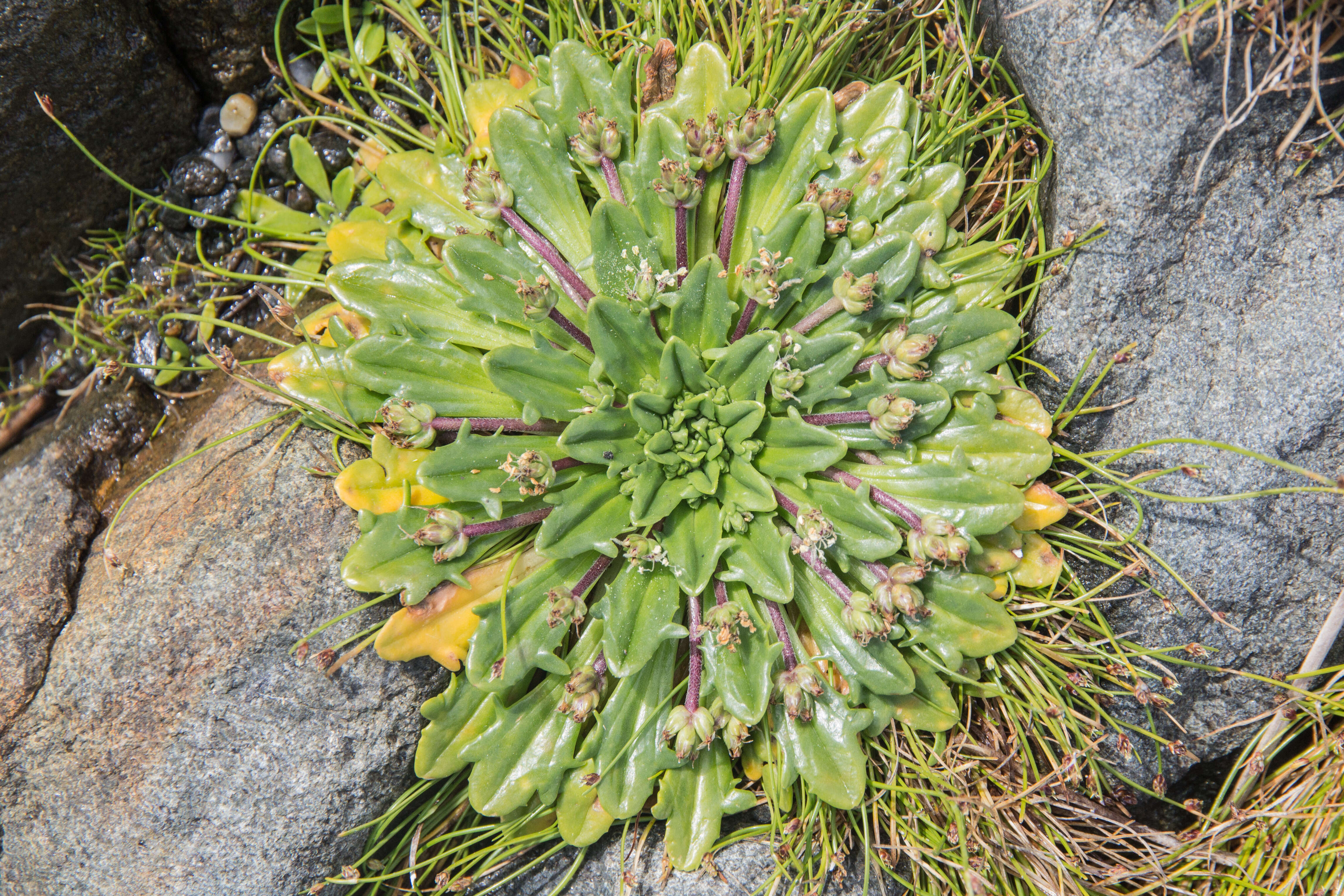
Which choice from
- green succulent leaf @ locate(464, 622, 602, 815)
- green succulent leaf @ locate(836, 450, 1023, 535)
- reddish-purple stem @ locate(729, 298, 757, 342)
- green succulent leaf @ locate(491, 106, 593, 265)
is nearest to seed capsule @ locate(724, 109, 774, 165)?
reddish-purple stem @ locate(729, 298, 757, 342)

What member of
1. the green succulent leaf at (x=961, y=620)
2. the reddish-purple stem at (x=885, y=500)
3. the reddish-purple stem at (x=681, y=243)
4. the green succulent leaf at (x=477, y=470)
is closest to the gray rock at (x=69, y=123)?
the green succulent leaf at (x=477, y=470)

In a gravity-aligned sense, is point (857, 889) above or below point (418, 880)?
below

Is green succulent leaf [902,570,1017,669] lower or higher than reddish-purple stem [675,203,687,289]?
lower

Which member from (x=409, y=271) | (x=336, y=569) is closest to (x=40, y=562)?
(x=336, y=569)

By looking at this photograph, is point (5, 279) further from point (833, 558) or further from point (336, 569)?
point (833, 558)

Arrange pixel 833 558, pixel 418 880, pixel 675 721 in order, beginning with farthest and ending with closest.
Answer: pixel 418 880 < pixel 833 558 < pixel 675 721

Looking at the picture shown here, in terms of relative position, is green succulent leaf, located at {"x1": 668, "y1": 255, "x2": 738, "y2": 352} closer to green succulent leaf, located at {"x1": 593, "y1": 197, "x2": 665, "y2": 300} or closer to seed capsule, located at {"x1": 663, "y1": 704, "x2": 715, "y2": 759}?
green succulent leaf, located at {"x1": 593, "y1": 197, "x2": 665, "y2": 300}

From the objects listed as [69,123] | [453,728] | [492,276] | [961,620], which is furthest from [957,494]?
[69,123]

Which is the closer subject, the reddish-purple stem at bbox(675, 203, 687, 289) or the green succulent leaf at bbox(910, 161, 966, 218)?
the reddish-purple stem at bbox(675, 203, 687, 289)
